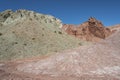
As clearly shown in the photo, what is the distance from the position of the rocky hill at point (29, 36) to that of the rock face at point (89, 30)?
1476 cm

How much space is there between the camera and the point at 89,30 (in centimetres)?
5616

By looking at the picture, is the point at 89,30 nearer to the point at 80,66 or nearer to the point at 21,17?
the point at 21,17

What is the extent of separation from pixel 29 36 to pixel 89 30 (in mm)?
26054

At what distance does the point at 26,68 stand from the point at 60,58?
6.73 ft

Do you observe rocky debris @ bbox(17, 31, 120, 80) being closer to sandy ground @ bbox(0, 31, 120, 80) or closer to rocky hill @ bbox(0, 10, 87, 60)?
sandy ground @ bbox(0, 31, 120, 80)

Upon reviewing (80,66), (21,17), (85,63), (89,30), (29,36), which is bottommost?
(80,66)

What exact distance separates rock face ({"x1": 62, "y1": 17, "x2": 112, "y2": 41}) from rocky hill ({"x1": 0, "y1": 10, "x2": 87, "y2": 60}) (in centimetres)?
1476

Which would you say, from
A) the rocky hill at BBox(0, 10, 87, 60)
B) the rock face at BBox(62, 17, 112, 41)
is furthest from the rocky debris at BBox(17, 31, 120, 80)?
the rock face at BBox(62, 17, 112, 41)

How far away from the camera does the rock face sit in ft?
181

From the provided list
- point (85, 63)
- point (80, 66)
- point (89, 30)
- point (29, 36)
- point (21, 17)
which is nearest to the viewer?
point (80, 66)

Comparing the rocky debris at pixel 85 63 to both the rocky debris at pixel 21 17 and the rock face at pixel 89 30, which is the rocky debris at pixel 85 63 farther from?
the rock face at pixel 89 30

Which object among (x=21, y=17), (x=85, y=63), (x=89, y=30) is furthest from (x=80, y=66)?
(x=89, y=30)

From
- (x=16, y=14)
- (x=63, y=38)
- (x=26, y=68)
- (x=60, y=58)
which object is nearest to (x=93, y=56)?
(x=60, y=58)

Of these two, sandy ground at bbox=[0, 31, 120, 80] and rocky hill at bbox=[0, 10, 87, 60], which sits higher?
rocky hill at bbox=[0, 10, 87, 60]
